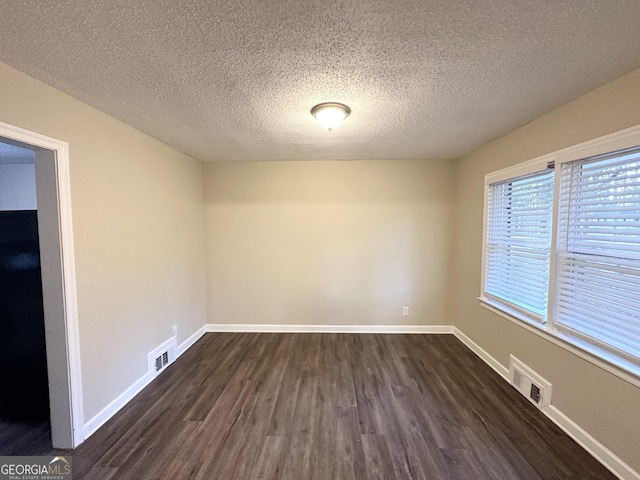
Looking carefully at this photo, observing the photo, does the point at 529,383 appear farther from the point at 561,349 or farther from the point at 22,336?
the point at 22,336

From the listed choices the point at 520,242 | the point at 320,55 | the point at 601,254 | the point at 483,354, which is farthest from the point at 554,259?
the point at 320,55

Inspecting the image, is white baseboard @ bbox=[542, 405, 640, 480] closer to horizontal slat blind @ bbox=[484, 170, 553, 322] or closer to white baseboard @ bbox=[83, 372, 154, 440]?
horizontal slat blind @ bbox=[484, 170, 553, 322]

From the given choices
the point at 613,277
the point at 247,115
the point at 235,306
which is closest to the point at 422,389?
the point at 613,277

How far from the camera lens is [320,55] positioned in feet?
4.48

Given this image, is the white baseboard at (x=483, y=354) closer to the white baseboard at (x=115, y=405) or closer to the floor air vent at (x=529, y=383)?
the floor air vent at (x=529, y=383)

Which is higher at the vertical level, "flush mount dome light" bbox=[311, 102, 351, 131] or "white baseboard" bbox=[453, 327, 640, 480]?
"flush mount dome light" bbox=[311, 102, 351, 131]

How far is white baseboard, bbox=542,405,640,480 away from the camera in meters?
1.52

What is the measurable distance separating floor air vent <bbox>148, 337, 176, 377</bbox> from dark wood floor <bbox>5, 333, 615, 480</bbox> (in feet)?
0.24

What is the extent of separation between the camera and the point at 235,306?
3.80 metres

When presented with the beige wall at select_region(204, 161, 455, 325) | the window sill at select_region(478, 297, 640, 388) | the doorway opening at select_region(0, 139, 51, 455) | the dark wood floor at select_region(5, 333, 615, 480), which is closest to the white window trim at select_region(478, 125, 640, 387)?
the window sill at select_region(478, 297, 640, 388)

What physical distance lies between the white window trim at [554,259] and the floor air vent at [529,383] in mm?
360

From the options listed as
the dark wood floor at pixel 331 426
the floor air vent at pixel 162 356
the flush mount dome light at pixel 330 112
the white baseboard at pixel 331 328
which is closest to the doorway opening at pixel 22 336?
the dark wood floor at pixel 331 426

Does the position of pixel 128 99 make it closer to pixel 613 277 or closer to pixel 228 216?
pixel 228 216

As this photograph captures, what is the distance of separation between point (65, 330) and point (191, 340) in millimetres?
1814
